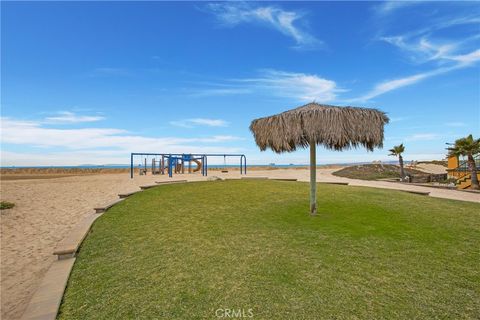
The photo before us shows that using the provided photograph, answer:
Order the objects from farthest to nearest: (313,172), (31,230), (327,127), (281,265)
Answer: (31,230) < (313,172) < (327,127) < (281,265)

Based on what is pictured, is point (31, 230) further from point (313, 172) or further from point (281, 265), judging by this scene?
point (313, 172)

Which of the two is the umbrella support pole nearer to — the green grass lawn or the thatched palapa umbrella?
the thatched palapa umbrella

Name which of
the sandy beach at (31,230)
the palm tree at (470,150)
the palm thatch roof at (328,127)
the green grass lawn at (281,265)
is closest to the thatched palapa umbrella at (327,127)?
the palm thatch roof at (328,127)

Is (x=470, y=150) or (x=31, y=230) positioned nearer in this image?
(x=31, y=230)

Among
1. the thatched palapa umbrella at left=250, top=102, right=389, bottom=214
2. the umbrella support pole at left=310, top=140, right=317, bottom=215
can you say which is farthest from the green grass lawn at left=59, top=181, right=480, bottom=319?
the thatched palapa umbrella at left=250, top=102, right=389, bottom=214

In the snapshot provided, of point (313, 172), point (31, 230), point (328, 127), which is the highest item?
point (328, 127)

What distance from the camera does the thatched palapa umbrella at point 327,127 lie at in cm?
576

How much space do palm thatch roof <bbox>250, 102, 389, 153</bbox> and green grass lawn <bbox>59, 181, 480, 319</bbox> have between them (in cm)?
209

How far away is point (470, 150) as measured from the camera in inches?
752

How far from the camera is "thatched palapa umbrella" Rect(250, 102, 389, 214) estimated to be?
576 centimetres

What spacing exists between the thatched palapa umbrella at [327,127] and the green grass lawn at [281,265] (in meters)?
2.07

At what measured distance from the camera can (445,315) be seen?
2887 millimetres

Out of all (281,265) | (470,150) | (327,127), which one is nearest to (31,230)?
(281,265)

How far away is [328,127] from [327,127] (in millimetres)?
24
